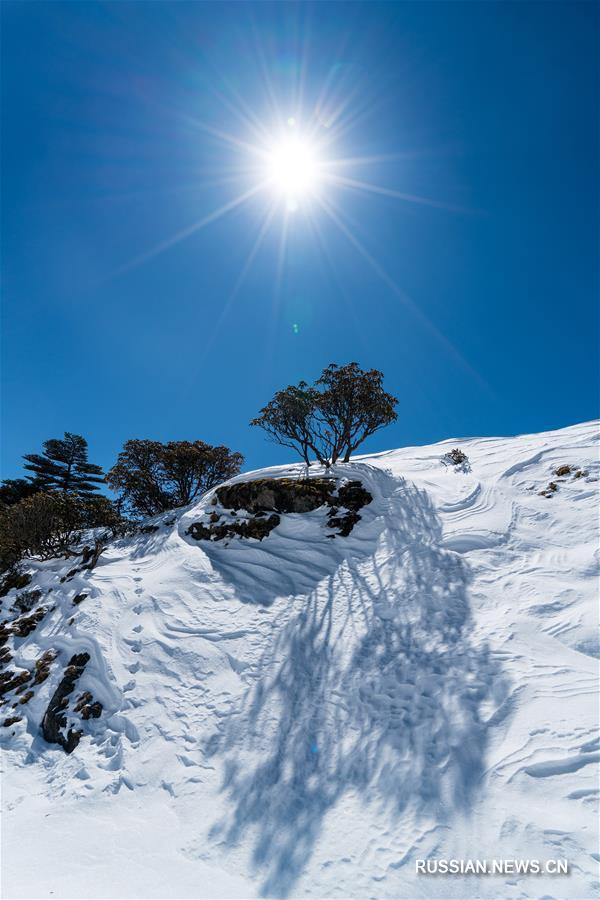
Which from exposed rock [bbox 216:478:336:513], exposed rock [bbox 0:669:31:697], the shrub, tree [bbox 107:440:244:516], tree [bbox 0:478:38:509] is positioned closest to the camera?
exposed rock [bbox 0:669:31:697]

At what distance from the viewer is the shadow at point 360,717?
345 cm

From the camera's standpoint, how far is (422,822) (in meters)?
3.18

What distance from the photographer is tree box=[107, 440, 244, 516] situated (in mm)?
16719

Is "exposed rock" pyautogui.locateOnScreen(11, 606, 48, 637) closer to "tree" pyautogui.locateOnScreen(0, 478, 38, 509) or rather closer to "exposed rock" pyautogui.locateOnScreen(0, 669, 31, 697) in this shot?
"exposed rock" pyautogui.locateOnScreen(0, 669, 31, 697)

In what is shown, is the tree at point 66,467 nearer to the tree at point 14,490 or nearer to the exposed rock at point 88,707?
the tree at point 14,490

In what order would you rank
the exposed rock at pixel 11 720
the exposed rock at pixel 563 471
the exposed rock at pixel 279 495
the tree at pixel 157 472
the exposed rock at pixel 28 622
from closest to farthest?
the exposed rock at pixel 11 720
the exposed rock at pixel 28 622
the exposed rock at pixel 563 471
the exposed rock at pixel 279 495
the tree at pixel 157 472

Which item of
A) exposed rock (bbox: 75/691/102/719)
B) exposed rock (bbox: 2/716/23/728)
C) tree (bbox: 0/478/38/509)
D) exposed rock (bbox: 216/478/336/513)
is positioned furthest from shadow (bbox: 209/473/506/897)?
tree (bbox: 0/478/38/509)

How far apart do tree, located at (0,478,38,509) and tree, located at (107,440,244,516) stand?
411 inches

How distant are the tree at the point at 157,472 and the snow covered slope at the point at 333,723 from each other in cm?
866

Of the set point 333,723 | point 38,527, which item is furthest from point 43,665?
point 38,527

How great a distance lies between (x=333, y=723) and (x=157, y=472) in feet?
50.4

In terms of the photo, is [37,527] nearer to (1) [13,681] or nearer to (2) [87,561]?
(2) [87,561]

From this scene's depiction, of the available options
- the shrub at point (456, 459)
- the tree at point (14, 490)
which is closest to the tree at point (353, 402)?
the shrub at point (456, 459)

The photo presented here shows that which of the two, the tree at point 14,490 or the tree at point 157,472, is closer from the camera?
the tree at point 157,472
